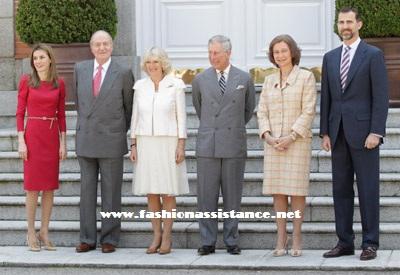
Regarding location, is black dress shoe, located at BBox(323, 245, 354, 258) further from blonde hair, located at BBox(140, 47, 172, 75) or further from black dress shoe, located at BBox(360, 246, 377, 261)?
blonde hair, located at BBox(140, 47, 172, 75)

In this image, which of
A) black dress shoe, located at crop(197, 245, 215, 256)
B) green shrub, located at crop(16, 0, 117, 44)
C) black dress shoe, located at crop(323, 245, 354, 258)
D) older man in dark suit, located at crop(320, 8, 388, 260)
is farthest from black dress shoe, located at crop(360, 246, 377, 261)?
green shrub, located at crop(16, 0, 117, 44)

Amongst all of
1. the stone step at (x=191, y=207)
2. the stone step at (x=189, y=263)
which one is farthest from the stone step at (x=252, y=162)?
the stone step at (x=189, y=263)

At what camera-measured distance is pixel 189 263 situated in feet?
29.8

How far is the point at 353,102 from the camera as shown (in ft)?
29.7

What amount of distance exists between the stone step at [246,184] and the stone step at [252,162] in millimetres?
114

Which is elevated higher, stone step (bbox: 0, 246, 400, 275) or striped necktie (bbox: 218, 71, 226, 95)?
striped necktie (bbox: 218, 71, 226, 95)

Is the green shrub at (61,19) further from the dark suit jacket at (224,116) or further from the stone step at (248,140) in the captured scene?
the dark suit jacket at (224,116)

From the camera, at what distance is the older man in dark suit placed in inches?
354

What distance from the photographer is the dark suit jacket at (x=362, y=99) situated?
895 cm

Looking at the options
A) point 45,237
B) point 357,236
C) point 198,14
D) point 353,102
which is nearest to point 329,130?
point 353,102

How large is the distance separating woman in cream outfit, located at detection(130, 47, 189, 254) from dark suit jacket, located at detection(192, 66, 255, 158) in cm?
17

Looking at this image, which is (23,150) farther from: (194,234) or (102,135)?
(194,234)

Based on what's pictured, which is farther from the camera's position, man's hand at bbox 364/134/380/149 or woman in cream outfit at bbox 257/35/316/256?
woman in cream outfit at bbox 257/35/316/256

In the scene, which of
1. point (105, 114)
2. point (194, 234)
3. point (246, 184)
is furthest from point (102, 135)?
point (246, 184)
